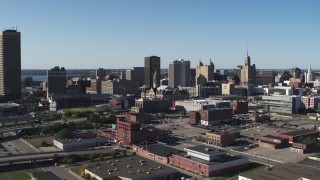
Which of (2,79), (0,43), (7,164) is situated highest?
(0,43)

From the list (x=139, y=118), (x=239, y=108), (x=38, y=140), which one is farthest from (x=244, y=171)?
(x=239, y=108)

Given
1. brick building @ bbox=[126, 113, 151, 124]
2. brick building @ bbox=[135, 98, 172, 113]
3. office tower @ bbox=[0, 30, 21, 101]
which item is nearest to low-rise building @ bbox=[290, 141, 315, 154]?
brick building @ bbox=[126, 113, 151, 124]

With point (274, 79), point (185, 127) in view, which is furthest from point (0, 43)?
point (274, 79)

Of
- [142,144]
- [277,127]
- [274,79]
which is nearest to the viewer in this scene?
[142,144]

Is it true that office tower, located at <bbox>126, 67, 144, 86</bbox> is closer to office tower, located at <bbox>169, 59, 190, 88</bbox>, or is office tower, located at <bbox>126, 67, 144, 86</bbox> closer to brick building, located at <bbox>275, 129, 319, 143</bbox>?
office tower, located at <bbox>169, 59, 190, 88</bbox>

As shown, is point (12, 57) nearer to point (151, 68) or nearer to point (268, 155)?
point (151, 68)

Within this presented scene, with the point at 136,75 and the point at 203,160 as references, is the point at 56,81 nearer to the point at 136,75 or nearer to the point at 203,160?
the point at 136,75

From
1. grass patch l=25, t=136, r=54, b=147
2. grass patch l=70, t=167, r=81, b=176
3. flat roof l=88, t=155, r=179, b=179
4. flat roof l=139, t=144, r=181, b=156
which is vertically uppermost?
flat roof l=139, t=144, r=181, b=156
